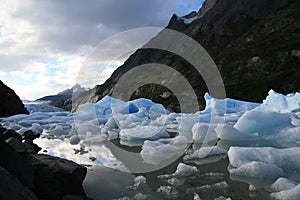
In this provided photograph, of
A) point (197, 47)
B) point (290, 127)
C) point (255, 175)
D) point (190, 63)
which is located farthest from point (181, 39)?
point (255, 175)

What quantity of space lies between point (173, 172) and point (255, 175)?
1.69 m

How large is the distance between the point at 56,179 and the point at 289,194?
12.0 feet

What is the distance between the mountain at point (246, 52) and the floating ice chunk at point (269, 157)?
107 feet

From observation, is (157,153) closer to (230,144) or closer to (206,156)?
(206,156)

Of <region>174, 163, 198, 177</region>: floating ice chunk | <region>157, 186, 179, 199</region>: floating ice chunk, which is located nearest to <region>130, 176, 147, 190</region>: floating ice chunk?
<region>157, 186, 179, 199</region>: floating ice chunk

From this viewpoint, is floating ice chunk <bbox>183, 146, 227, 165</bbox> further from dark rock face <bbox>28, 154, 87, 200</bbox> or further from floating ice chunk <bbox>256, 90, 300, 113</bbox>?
floating ice chunk <bbox>256, 90, 300, 113</bbox>

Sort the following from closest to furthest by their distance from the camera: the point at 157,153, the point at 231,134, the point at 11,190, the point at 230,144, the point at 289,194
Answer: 1. the point at 11,190
2. the point at 289,194
3. the point at 157,153
4. the point at 230,144
5. the point at 231,134

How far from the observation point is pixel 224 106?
2183cm

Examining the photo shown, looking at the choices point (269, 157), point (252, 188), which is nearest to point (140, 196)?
point (252, 188)

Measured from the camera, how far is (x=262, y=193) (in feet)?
15.3

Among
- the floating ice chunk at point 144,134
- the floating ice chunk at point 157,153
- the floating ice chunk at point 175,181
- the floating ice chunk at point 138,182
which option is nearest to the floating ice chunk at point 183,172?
the floating ice chunk at point 175,181

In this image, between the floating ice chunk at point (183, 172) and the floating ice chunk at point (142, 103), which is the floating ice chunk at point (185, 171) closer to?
the floating ice chunk at point (183, 172)

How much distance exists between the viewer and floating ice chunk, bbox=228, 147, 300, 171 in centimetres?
592

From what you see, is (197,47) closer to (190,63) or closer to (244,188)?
(190,63)
